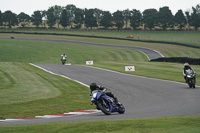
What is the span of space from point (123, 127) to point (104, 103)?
3.18 meters

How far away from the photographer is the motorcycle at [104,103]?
12492 millimetres

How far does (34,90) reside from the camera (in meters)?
19.6

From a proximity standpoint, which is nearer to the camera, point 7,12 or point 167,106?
point 167,106

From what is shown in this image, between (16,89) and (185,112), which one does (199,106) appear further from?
(16,89)

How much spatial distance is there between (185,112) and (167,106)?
190 centimetres

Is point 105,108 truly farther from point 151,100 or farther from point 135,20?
point 135,20

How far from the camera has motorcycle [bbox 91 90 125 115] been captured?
1249cm

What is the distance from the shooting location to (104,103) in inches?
500

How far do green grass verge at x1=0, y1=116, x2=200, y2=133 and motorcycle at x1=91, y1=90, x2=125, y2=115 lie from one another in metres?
2.09

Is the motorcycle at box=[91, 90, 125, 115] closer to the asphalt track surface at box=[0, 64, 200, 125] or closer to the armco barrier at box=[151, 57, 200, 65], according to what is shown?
the asphalt track surface at box=[0, 64, 200, 125]

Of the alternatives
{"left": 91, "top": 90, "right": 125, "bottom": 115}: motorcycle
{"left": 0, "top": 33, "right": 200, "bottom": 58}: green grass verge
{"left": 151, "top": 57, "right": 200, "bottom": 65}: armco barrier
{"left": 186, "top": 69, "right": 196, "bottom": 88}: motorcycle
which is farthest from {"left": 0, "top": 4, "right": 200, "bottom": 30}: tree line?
{"left": 91, "top": 90, "right": 125, "bottom": 115}: motorcycle

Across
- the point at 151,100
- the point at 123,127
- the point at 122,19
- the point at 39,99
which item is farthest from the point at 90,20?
the point at 123,127

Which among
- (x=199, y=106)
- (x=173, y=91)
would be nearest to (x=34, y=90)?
(x=173, y=91)

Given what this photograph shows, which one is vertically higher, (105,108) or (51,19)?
(51,19)
